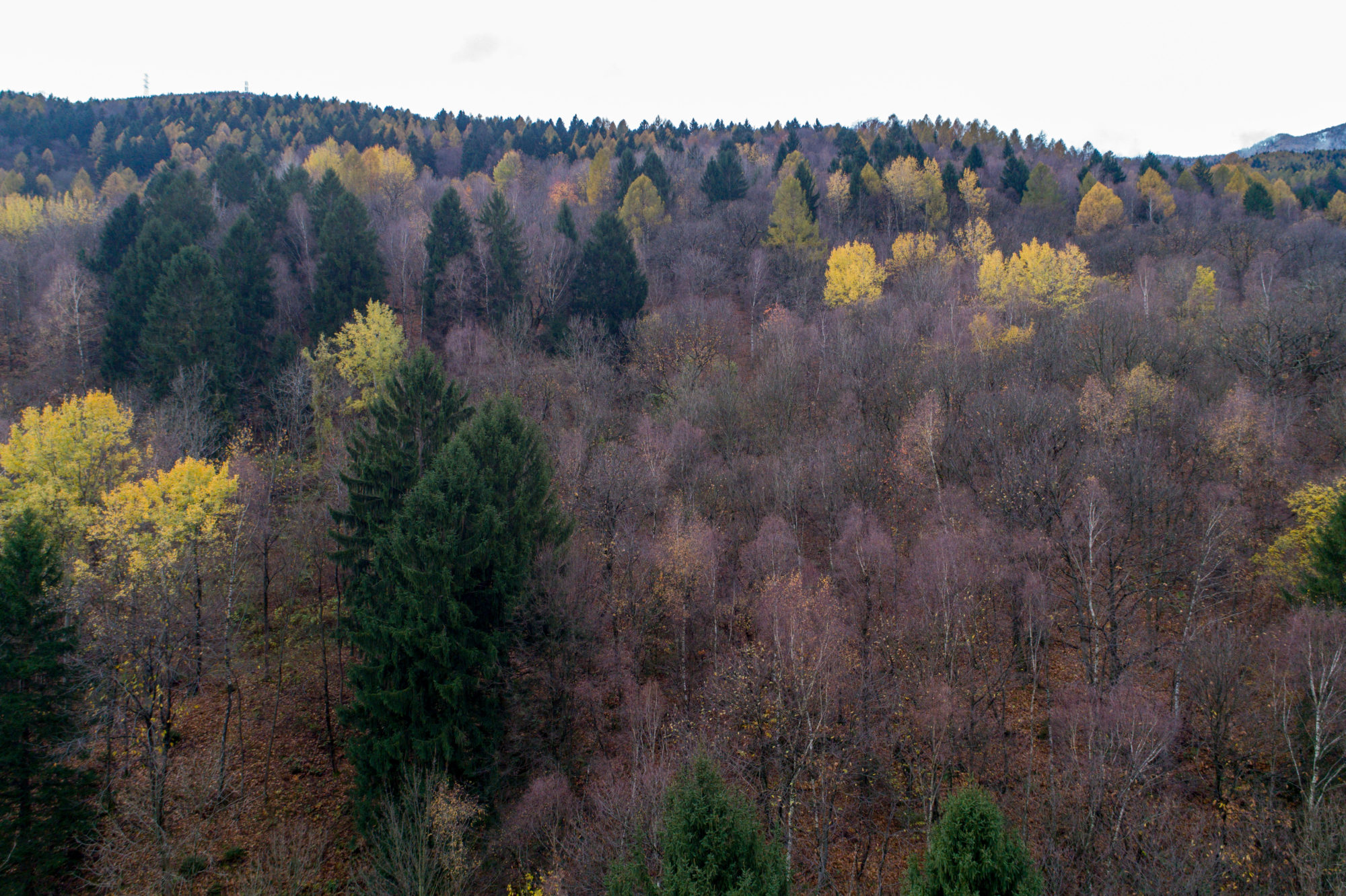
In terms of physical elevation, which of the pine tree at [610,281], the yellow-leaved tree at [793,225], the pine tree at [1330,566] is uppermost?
the yellow-leaved tree at [793,225]

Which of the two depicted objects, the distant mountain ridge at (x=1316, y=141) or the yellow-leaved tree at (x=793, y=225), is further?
the distant mountain ridge at (x=1316, y=141)

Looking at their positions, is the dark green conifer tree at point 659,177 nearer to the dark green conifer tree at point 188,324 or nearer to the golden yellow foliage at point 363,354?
the golden yellow foliage at point 363,354

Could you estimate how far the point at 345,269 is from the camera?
4728 cm

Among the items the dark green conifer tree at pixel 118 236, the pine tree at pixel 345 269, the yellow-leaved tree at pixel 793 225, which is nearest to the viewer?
the pine tree at pixel 345 269

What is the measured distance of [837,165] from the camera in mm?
76938

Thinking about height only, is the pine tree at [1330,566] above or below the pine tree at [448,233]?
below

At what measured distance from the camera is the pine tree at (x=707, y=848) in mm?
12836

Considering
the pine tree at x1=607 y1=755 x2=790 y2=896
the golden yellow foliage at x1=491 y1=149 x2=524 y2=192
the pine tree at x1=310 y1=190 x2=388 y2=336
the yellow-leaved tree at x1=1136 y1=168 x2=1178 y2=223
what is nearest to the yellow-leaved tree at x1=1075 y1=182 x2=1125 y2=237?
the yellow-leaved tree at x1=1136 y1=168 x2=1178 y2=223

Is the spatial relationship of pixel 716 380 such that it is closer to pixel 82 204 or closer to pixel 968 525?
pixel 968 525

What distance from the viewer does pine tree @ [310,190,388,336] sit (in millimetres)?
45969

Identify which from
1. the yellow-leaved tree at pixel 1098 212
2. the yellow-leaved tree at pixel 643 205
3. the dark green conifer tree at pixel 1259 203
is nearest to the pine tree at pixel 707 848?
the yellow-leaved tree at pixel 643 205

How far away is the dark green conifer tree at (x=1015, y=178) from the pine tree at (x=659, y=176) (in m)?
38.1

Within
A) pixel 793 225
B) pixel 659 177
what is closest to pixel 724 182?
pixel 659 177

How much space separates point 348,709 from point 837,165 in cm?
7416
